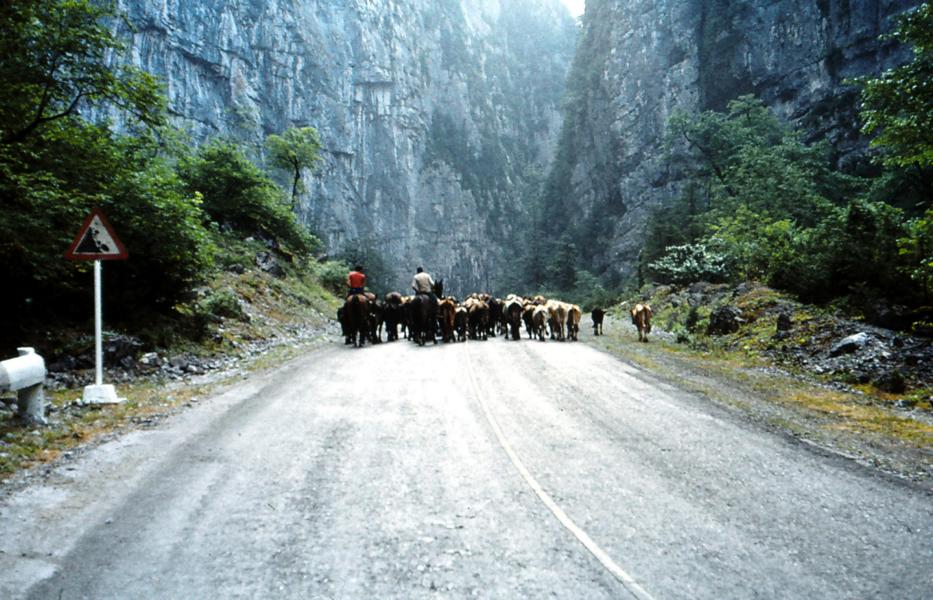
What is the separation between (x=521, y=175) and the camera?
118m

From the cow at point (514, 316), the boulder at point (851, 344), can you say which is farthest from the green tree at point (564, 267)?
the boulder at point (851, 344)

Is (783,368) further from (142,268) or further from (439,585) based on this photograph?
(142,268)

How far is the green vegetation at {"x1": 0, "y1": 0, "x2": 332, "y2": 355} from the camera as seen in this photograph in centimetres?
764

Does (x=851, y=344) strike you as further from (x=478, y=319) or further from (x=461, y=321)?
(x=478, y=319)

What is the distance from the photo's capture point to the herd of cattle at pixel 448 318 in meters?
15.6

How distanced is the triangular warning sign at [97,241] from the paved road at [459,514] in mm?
2758

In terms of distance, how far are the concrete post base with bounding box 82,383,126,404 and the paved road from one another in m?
1.49

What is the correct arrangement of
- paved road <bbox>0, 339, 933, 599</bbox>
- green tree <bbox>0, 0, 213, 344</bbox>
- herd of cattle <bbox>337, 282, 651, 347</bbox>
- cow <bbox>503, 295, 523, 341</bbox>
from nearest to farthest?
1. paved road <bbox>0, 339, 933, 599</bbox>
2. green tree <bbox>0, 0, 213, 344</bbox>
3. herd of cattle <bbox>337, 282, 651, 347</bbox>
4. cow <bbox>503, 295, 523, 341</bbox>

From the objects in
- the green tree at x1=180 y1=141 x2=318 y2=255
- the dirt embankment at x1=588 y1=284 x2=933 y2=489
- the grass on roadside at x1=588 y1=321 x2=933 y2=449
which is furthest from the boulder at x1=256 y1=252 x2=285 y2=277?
the grass on roadside at x1=588 y1=321 x2=933 y2=449

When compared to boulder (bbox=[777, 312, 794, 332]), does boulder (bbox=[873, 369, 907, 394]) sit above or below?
below

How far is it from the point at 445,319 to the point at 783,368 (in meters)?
10.4

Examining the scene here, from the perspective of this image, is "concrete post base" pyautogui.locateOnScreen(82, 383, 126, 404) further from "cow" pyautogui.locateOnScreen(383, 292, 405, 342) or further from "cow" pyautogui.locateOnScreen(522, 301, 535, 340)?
"cow" pyautogui.locateOnScreen(522, 301, 535, 340)

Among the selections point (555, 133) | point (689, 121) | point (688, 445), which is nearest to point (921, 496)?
point (688, 445)

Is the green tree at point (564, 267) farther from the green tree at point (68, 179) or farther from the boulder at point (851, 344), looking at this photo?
the green tree at point (68, 179)
